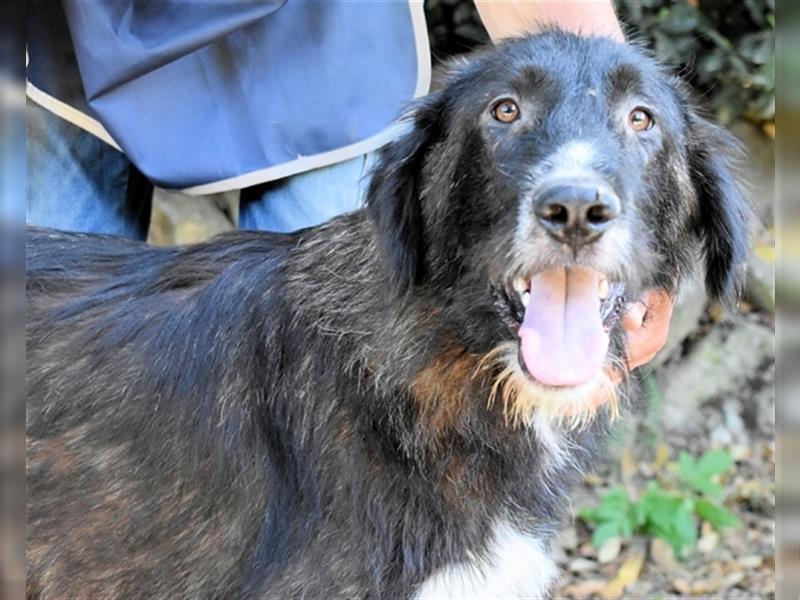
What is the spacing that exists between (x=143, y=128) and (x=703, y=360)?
3.18 metres

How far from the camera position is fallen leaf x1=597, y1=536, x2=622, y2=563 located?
4.33m

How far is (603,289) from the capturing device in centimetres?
232

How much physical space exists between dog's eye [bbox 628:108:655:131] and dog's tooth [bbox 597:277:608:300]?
1.25 feet

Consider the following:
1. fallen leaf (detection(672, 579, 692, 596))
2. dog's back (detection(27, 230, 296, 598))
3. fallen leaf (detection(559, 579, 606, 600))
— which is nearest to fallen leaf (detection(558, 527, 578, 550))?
fallen leaf (detection(559, 579, 606, 600))

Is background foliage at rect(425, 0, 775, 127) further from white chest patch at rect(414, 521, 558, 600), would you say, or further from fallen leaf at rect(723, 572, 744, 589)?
white chest patch at rect(414, 521, 558, 600)

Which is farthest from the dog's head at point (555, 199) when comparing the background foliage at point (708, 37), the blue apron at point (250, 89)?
the background foliage at point (708, 37)

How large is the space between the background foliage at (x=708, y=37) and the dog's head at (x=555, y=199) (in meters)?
2.21

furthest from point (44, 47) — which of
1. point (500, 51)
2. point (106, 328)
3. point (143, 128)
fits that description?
point (500, 51)

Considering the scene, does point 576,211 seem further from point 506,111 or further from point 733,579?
point 733,579

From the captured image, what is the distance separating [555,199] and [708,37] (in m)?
3.27

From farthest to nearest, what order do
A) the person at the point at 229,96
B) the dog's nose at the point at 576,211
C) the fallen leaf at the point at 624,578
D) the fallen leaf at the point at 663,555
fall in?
the fallen leaf at the point at 663,555, the fallen leaf at the point at 624,578, the person at the point at 229,96, the dog's nose at the point at 576,211

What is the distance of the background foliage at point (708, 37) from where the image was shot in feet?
15.8

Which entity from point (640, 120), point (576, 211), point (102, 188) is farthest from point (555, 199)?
point (102, 188)

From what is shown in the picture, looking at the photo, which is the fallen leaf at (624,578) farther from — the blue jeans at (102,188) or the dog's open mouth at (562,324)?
the dog's open mouth at (562,324)
